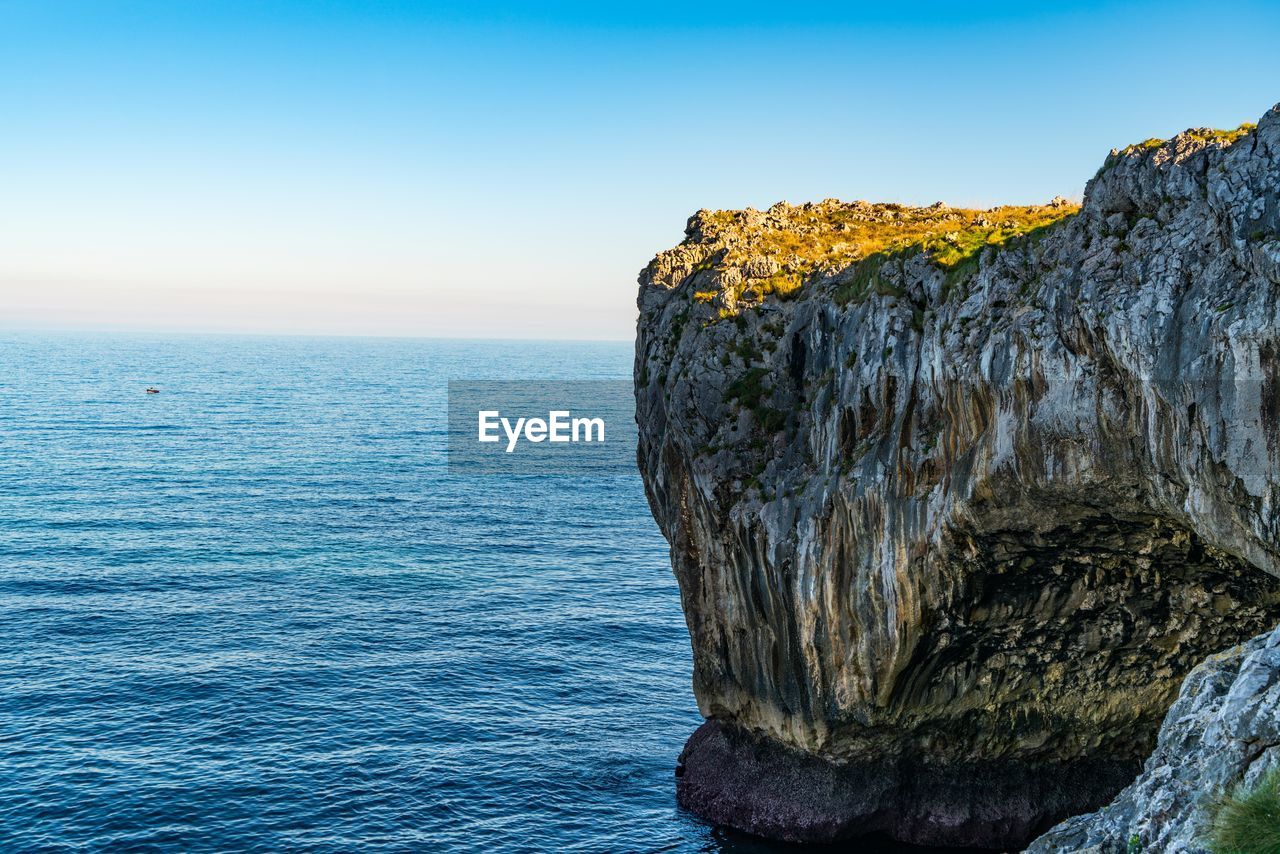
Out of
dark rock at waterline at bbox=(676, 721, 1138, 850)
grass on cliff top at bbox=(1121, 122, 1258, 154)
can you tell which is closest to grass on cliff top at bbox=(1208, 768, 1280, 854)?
grass on cliff top at bbox=(1121, 122, 1258, 154)

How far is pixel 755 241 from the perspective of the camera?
5528 centimetres

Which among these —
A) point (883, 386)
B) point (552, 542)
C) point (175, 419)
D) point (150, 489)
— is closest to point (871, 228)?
point (883, 386)

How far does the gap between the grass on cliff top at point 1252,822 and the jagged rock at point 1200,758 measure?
0.48 metres

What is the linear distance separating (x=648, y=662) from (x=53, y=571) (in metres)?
45.9

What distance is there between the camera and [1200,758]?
2320 centimetres

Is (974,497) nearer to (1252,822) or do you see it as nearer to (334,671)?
(1252,822)

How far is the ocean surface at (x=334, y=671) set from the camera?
161 ft

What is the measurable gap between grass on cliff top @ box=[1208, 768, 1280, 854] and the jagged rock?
48 cm

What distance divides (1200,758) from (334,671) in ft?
172

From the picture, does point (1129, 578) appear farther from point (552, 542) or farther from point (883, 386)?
point (552, 542)

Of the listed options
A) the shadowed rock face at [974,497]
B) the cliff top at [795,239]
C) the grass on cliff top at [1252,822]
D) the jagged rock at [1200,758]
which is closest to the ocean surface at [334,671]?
the shadowed rock face at [974,497]

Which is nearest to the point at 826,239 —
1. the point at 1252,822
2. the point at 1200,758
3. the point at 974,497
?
the point at 974,497

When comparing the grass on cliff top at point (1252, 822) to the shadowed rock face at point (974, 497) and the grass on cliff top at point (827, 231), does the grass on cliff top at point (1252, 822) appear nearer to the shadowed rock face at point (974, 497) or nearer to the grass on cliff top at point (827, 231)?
the shadowed rock face at point (974, 497)

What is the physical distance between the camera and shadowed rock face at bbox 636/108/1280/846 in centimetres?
2881
